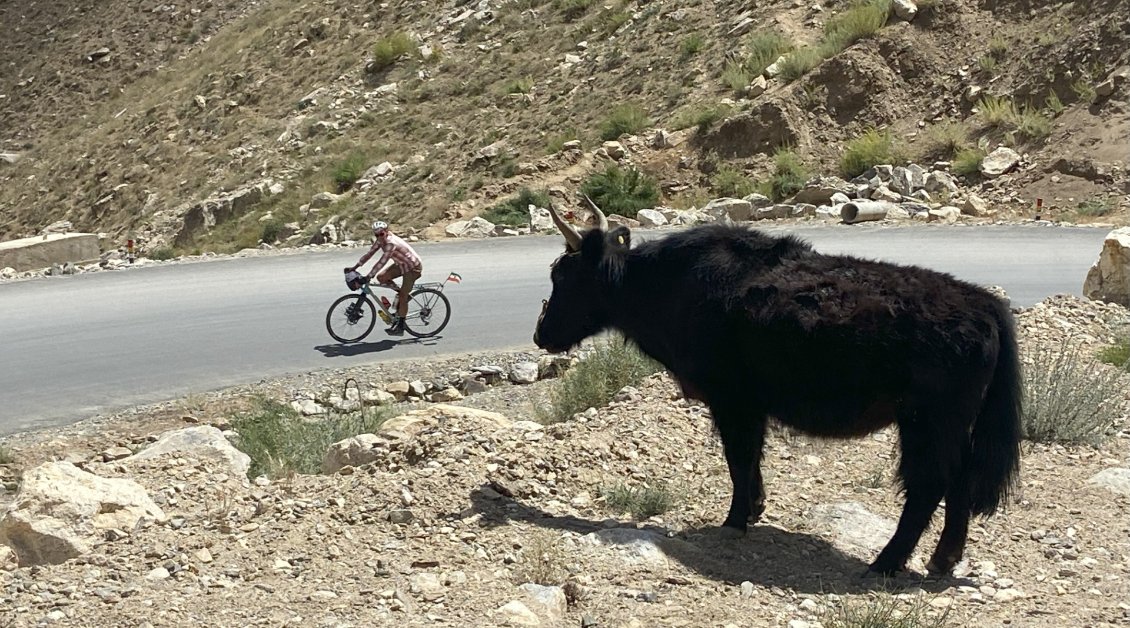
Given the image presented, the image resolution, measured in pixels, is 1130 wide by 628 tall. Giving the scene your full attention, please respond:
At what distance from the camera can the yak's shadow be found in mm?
6438

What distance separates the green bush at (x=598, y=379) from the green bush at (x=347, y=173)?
59.4 feet

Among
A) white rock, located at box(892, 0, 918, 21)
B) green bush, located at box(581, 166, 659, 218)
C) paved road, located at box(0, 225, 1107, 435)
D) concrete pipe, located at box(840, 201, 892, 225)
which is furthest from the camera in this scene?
white rock, located at box(892, 0, 918, 21)

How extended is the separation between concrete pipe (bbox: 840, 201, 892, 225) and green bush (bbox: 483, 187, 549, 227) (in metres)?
5.24

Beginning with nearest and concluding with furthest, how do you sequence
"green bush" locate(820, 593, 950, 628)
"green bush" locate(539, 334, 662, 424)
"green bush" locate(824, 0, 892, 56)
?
1. "green bush" locate(820, 593, 950, 628)
2. "green bush" locate(539, 334, 662, 424)
3. "green bush" locate(824, 0, 892, 56)

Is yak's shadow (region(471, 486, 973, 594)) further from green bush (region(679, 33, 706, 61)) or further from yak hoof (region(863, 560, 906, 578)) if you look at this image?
green bush (region(679, 33, 706, 61))

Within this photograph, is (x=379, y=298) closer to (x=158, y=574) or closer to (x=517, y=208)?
(x=517, y=208)

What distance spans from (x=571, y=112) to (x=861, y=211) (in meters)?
8.40

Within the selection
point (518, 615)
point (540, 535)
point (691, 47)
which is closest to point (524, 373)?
point (540, 535)

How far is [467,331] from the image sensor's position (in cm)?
1516

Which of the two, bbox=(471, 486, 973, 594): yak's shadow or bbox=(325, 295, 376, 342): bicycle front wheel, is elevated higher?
bbox=(325, 295, 376, 342): bicycle front wheel

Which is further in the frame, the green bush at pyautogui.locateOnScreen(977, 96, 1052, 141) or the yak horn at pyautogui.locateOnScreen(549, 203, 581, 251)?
the green bush at pyautogui.locateOnScreen(977, 96, 1052, 141)

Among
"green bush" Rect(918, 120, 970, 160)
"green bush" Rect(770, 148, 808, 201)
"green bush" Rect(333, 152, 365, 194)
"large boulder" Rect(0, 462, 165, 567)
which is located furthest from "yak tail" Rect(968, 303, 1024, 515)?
"green bush" Rect(333, 152, 365, 194)

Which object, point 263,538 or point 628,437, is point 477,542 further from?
point 628,437

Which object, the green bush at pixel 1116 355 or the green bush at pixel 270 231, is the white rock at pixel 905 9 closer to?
the green bush at pixel 270 231
